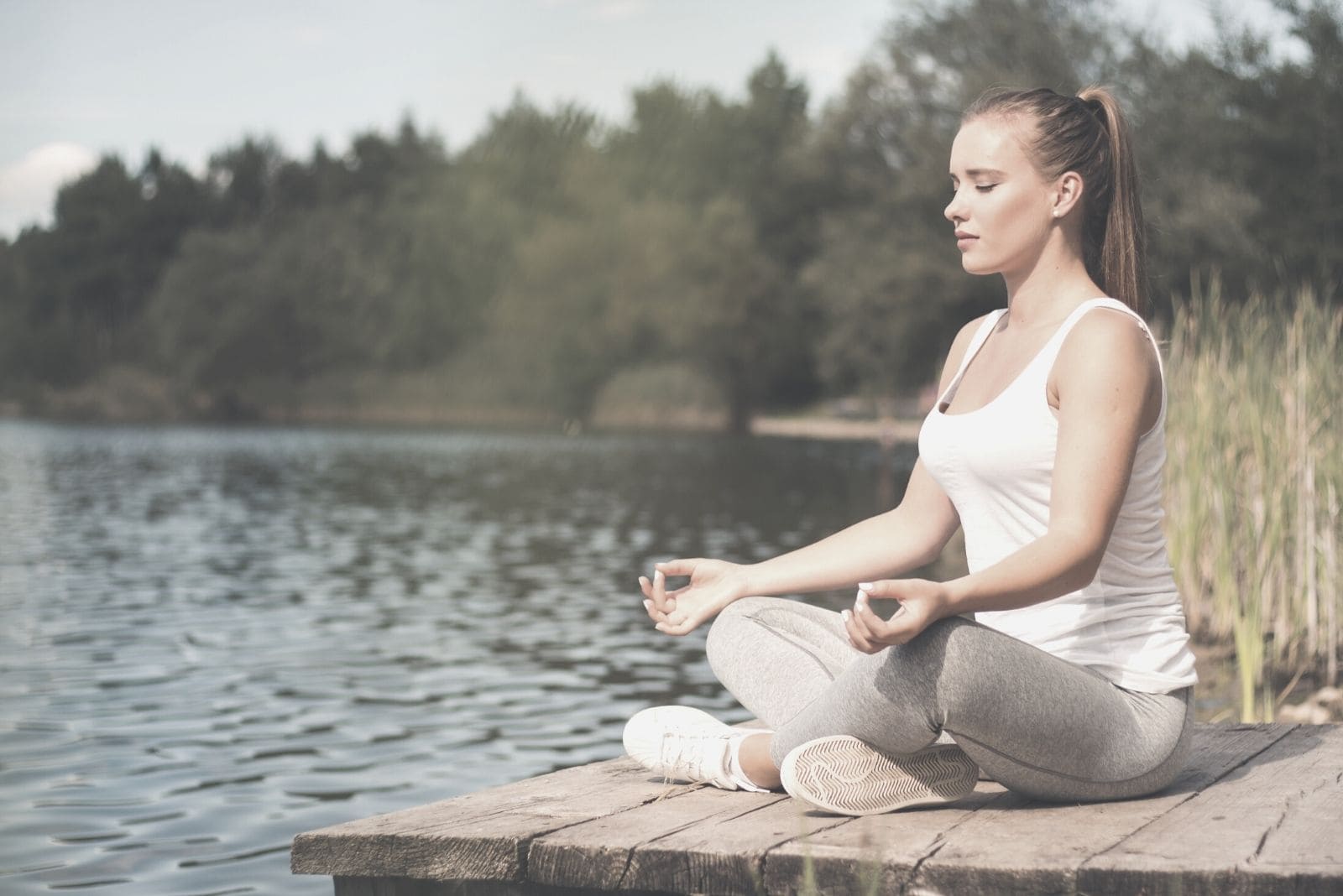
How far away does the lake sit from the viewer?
575 cm

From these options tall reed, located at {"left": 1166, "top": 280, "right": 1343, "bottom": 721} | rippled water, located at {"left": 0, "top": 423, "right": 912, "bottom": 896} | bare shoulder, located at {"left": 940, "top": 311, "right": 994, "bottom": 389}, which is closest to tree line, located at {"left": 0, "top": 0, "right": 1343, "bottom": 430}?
rippled water, located at {"left": 0, "top": 423, "right": 912, "bottom": 896}

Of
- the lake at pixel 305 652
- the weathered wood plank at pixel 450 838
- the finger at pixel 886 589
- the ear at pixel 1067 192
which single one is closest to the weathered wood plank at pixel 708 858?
the weathered wood plank at pixel 450 838

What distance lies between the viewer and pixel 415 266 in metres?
66.2

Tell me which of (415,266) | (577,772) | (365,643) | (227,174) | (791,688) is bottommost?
(365,643)

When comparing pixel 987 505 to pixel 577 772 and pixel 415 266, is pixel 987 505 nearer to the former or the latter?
pixel 577 772

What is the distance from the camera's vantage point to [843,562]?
346cm

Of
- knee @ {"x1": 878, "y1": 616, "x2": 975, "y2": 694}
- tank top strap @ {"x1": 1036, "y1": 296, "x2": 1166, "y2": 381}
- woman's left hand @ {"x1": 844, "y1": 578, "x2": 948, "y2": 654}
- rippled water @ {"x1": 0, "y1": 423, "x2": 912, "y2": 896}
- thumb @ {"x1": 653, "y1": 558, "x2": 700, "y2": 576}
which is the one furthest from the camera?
rippled water @ {"x1": 0, "y1": 423, "x2": 912, "y2": 896}

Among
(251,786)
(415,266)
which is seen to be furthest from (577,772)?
(415,266)

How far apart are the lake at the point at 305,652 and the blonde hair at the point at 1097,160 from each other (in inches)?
120

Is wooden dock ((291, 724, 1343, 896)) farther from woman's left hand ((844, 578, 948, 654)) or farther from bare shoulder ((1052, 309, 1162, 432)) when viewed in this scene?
bare shoulder ((1052, 309, 1162, 432))

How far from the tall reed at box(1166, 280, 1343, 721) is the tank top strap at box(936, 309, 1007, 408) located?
3.29 metres

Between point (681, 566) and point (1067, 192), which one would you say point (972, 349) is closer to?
point (1067, 192)

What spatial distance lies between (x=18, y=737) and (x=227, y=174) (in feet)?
250

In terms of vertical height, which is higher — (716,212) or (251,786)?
(716,212)
